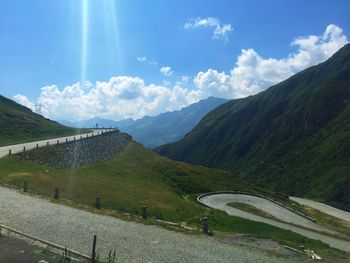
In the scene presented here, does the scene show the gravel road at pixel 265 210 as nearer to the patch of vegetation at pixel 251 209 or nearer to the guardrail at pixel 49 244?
the patch of vegetation at pixel 251 209

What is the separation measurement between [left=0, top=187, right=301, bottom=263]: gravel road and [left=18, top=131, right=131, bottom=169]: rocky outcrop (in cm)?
3729

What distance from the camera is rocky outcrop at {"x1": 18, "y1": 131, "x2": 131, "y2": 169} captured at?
75381 millimetres

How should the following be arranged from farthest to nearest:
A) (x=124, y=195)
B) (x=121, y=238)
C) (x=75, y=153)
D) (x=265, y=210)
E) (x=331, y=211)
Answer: (x=331, y=211) < (x=75, y=153) < (x=265, y=210) < (x=124, y=195) < (x=121, y=238)

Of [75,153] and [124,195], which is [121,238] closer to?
[124,195]

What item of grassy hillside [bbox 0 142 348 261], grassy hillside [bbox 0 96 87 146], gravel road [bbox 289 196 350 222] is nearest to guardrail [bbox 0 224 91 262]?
grassy hillside [bbox 0 142 348 261]

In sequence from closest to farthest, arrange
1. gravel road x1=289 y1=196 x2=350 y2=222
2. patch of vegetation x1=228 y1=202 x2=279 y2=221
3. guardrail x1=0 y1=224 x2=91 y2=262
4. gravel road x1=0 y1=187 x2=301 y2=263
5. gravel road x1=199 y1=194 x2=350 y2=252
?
guardrail x1=0 y1=224 x2=91 y2=262, gravel road x1=0 y1=187 x2=301 y2=263, gravel road x1=199 y1=194 x2=350 y2=252, patch of vegetation x1=228 y1=202 x2=279 y2=221, gravel road x1=289 y1=196 x2=350 y2=222

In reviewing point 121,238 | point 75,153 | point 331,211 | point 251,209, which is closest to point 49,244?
point 121,238

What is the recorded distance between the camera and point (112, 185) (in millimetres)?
58406

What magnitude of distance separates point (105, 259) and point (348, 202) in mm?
140117

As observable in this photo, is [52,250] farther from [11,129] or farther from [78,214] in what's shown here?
[11,129]

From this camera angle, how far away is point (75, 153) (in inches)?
3479

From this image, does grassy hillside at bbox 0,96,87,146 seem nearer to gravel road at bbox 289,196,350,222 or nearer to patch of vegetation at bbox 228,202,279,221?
patch of vegetation at bbox 228,202,279,221

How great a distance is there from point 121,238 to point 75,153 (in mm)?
60399

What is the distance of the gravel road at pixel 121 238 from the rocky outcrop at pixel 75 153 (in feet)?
122
